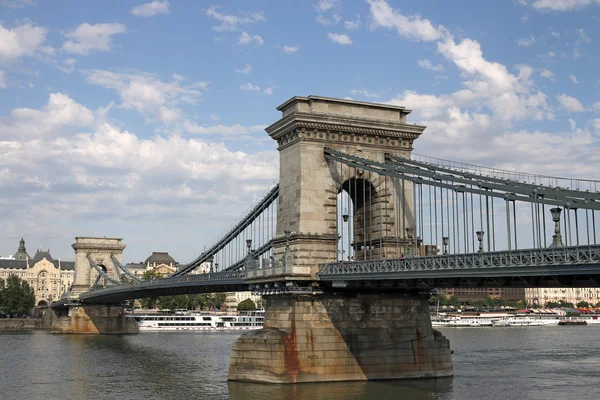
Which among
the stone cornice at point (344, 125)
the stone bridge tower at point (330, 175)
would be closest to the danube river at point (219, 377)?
the stone bridge tower at point (330, 175)

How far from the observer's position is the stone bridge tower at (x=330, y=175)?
167ft

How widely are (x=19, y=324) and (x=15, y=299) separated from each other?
1248cm

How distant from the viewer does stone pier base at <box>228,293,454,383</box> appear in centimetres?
4628

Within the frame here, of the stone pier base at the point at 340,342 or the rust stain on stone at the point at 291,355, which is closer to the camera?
the rust stain on stone at the point at 291,355

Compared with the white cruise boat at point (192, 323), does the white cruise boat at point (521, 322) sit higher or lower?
lower

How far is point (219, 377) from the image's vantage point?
5538 centimetres

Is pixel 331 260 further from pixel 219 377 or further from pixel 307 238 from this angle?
pixel 219 377

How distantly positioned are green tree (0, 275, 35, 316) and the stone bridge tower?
117161 millimetres

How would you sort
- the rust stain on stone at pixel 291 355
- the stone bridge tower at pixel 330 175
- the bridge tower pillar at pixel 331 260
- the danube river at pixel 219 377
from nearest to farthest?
the danube river at pixel 219 377 → the rust stain on stone at pixel 291 355 → the bridge tower pillar at pixel 331 260 → the stone bridge tower at pixel 330 175

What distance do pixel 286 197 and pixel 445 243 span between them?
45.0 ft

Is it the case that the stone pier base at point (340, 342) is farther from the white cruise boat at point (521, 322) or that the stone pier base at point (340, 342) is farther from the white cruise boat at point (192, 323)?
the white cruise boat at point (521, 322)

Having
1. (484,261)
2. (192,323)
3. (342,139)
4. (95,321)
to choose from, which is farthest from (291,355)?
(192,323)

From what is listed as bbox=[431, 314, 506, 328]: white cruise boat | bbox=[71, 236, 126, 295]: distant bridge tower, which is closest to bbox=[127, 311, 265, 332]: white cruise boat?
bbox=[71, 236, 126, 295]: distant bridge tower

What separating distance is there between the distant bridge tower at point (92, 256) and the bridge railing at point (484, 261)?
106337 mm
